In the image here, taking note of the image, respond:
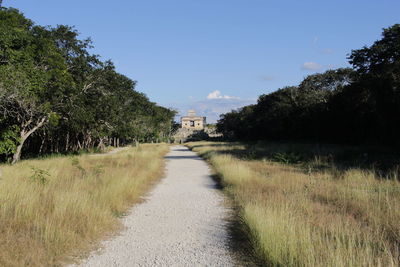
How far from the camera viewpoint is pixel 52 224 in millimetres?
5109

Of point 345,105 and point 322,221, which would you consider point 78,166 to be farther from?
point 345,105

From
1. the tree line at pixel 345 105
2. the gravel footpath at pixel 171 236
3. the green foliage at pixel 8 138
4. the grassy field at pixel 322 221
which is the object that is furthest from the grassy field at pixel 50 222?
the tree line at pixel 345 105

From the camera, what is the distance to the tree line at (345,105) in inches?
948

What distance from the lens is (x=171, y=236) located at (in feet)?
18.0

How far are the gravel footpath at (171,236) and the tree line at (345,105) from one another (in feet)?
67.5

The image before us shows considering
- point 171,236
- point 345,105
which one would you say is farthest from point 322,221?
point 345,105

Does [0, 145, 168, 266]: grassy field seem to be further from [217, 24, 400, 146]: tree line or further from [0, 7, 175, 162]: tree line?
[217, 24, 400, 146]: tree line

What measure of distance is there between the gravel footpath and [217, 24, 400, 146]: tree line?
2058 cm

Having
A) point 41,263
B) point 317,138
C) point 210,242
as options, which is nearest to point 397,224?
point 210,242

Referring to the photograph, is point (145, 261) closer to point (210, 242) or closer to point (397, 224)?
point (210, 242)

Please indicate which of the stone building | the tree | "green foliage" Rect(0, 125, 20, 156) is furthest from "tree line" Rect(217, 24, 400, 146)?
the stone building

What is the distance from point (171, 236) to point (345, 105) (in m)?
35.5

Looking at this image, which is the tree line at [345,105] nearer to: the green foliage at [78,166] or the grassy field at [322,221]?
the grassy field at [322,221]

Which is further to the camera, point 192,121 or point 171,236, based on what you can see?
point 192,121
